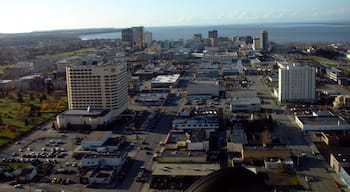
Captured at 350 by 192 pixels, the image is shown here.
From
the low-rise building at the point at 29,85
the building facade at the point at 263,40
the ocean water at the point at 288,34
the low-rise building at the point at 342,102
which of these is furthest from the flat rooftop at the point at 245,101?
the ocean water at the point at 288,34

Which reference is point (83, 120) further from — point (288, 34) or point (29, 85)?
point (288, 34)

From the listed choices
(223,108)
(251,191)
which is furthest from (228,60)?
(251,191)

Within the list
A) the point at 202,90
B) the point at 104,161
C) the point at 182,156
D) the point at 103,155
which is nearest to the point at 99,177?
the point at 104,161

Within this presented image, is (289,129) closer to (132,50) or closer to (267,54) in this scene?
(267,54)

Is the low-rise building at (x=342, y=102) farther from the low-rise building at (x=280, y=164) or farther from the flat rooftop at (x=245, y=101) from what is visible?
the low-rise building at (x=280, y=164)

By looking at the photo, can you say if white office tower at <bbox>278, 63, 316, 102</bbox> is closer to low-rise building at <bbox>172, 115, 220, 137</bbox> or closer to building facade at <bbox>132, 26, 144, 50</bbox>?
low-rise building at <bbox>172, 115, 220, 137</bbox>

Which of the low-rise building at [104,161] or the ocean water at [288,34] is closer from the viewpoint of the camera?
the low-rise building at [104,161]

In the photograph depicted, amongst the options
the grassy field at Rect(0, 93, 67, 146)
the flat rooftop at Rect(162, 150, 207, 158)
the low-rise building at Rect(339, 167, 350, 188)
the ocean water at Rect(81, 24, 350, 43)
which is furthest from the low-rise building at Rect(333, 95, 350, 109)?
the ocean water at Rect(81, 24, 350, 43)
